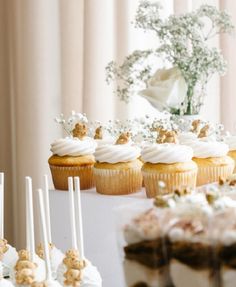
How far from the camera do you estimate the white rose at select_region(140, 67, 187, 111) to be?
2.17m

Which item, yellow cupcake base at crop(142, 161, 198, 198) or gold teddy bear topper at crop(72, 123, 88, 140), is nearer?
yellow cupcake base at crop(142, 161, 198, 198)

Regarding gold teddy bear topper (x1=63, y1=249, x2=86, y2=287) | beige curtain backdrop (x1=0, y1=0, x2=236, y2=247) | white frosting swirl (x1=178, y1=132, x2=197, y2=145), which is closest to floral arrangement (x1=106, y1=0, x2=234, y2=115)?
white frosting swirl (x1=178, y1=132, x2=197, y2=145)

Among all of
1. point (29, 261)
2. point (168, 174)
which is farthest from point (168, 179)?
point (29, 261)

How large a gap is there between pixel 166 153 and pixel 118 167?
0.66ft

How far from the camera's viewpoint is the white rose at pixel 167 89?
217cm

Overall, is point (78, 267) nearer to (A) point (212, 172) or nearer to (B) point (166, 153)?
(B) point (166, 153)

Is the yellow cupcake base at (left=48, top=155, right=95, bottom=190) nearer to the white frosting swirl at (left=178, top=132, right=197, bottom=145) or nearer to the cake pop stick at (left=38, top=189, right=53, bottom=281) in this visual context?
the white frosting swirl at (left=178, top=132, right=197, bottom=145)

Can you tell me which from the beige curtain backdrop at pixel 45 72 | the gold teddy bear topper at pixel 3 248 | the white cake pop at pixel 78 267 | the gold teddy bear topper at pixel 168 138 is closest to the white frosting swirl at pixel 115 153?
the gold teddy bear topper at pixel 168 138

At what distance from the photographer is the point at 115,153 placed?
1.97 m

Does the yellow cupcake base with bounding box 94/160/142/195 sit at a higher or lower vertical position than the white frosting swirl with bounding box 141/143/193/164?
lower

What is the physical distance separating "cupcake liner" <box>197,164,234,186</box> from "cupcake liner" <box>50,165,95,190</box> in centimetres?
35

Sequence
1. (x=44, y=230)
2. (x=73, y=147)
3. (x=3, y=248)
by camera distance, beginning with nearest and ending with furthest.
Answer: (x=44, y=230), (x=3, y=248), (x=73, y=147)

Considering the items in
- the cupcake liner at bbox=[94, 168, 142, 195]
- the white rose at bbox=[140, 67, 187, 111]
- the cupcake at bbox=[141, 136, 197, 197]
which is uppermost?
the white rose at bbox=[140, 67, 187, 111]

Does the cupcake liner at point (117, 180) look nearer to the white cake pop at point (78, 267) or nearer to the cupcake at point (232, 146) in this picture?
the cupcake at point (232, 146)
